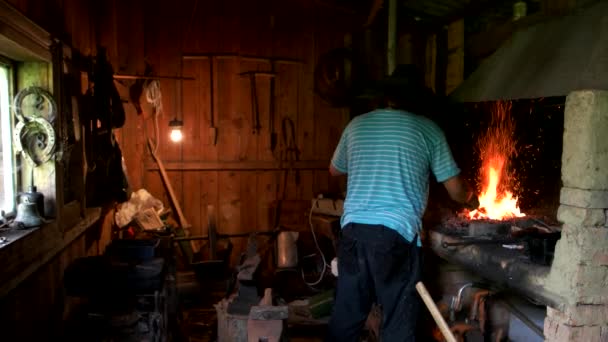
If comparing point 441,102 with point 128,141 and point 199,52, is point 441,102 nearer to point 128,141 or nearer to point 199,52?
point 199,52

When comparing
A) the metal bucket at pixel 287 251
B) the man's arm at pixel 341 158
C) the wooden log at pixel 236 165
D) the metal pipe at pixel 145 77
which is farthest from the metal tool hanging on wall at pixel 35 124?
the wooden log at pixel 236 165

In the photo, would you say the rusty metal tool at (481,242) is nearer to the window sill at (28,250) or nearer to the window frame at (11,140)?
the window sill at (28,250)

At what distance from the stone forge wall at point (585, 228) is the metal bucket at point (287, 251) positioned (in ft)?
9.16

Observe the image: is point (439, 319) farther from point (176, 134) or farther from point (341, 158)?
point (176, 134)

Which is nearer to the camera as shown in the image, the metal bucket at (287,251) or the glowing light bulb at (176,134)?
the metal bucket at (287,251)

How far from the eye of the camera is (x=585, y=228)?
2.84m

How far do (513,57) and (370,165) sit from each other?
1440mm

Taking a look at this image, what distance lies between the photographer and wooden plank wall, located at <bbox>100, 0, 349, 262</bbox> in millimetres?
6199

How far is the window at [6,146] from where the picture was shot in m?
3.07

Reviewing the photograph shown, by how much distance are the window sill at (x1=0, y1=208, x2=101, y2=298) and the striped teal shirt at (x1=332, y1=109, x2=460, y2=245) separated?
2.03 meters

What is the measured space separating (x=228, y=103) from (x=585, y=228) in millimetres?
4726

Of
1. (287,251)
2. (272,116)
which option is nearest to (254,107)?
(272,116)

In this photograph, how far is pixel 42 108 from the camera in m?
3.27

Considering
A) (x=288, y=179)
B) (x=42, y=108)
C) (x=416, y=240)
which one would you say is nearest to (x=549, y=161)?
(x=416, y=240)
